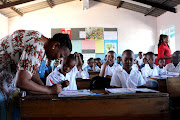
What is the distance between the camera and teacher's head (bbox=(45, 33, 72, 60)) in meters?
1.07

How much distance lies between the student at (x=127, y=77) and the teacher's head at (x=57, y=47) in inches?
40.7

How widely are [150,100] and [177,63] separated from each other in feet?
9.38

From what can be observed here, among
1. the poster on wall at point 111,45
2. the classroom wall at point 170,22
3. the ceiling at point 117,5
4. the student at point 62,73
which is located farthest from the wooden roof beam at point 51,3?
the student at point 62,73

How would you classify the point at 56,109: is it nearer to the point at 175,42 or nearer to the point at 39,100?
the point at 39,100

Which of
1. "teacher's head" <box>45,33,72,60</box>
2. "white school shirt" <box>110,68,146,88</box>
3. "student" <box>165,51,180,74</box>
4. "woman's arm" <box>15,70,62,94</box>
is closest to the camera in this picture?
"woman's arm" <box>15,70,62,94</box>

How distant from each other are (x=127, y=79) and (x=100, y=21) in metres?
7.36

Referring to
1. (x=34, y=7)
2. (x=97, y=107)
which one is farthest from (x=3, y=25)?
(x=97, y=107)

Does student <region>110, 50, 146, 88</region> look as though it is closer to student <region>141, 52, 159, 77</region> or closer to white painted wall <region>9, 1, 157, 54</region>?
student <region>141, 52, 159, 77</region>

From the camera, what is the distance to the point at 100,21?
898cm

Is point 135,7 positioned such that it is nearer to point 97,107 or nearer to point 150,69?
point 150,69

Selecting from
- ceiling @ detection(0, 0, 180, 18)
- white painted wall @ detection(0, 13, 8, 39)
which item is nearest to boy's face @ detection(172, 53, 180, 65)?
ceiling @ detection(0, 0, 180, 18)

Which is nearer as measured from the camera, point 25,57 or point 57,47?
point 25,57

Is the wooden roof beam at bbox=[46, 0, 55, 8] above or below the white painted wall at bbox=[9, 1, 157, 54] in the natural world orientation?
above

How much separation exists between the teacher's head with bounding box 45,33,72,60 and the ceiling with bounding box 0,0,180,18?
662 cm
